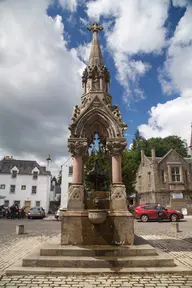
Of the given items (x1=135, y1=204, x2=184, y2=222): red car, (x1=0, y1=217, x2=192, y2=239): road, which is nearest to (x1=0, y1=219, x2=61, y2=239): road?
(x1=0, y1=217, x2=192, y2=239): road

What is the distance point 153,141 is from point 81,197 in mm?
48889

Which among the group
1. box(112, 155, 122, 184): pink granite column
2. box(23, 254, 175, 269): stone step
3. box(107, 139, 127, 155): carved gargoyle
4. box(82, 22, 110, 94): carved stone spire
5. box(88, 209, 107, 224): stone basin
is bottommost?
box(23, 254, 175, 269): stone step

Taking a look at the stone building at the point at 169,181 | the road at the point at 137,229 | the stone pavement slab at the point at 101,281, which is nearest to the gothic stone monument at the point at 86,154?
the stone pavement slab at the point at 101,281

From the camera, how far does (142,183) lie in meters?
36.5

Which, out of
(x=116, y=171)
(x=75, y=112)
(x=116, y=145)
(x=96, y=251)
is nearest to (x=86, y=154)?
(x=116, y=145)

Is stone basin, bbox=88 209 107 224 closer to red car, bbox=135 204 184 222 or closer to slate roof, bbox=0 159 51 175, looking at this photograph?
red car, bbox=135 204 184 222

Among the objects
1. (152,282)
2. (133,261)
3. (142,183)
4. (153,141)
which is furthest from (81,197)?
(153,141)

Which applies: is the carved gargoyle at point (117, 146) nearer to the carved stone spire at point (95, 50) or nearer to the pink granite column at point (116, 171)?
the pink granite column at point (116, 171)

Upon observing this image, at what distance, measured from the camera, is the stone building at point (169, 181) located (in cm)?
3069

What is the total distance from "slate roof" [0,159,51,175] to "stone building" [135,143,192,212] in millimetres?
20435

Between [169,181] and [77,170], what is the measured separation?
2735 cm

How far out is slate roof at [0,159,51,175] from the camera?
4081cm

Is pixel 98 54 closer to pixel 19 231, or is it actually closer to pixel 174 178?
pixel 19 231

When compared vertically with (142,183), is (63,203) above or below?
below
